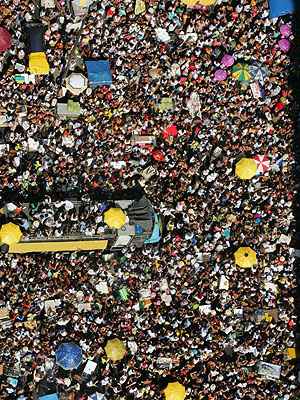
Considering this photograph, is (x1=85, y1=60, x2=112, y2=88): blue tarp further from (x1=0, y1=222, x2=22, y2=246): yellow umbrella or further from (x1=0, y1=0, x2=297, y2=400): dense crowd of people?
(x1=0, y1=222, x2=22, y2=246): yellow umbrella

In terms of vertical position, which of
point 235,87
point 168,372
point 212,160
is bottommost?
point 168,372

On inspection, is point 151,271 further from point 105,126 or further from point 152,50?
point 152,50

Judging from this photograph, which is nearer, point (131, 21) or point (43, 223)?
point (43, 223)

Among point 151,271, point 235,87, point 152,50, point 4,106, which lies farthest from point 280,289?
point 4,106

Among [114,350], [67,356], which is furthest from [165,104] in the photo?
[67,356]

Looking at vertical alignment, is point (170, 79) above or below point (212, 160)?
above
